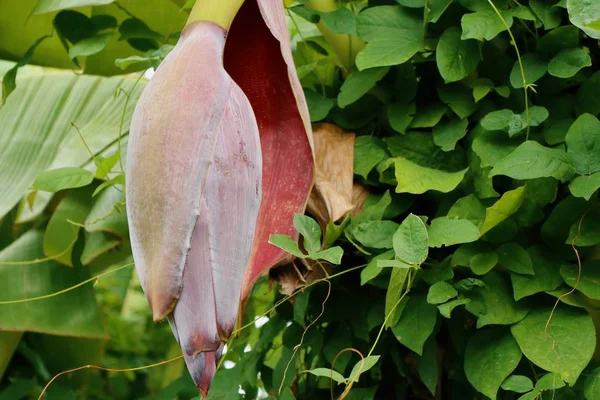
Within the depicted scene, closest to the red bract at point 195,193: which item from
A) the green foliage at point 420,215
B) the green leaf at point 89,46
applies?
the green foliage at point 420,215

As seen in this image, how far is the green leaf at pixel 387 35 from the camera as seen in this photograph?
653mm

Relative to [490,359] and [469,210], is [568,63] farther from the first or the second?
[490,359]

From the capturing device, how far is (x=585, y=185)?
0.57m

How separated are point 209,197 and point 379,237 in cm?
23

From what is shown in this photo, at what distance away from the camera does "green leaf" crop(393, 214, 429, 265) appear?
55 centimetres

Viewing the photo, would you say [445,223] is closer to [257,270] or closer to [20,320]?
[257,270]

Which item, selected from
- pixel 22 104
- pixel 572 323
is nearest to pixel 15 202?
pixel 22 104

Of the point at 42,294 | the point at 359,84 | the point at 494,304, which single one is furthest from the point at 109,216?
the point at 494,304

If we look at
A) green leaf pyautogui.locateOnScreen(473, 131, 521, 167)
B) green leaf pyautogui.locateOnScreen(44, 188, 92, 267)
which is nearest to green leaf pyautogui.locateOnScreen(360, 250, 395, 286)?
green leaf pyautogui.locateOnScreen(473, 131, 521, 167)

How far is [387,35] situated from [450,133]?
10 cm

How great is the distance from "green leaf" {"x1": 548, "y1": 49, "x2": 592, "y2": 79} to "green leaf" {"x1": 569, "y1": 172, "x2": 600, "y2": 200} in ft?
0.32

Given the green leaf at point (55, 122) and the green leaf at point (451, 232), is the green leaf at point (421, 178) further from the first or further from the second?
the green leaf at point (55, 122)

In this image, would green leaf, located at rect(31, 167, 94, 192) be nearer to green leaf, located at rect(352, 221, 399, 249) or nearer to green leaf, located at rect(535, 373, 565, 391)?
green leaf, located at rect(352, 221, 399, 249)

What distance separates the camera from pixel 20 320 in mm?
831
